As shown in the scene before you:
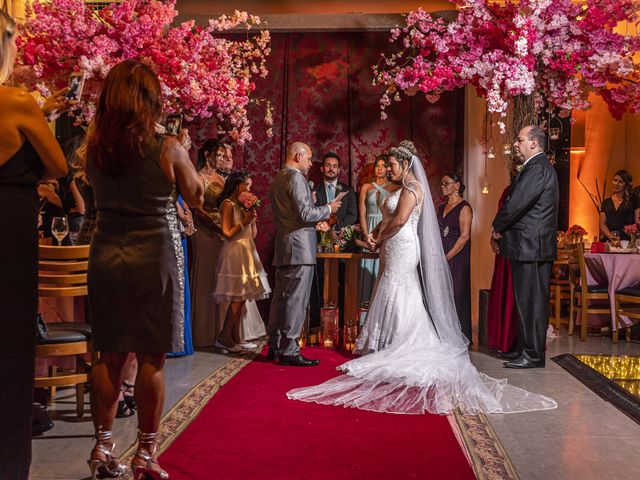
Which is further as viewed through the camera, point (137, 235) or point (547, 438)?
point (547, 438)

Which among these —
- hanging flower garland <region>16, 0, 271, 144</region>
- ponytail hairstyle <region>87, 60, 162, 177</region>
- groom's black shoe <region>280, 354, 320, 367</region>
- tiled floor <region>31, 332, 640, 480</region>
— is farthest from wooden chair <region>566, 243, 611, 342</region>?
ponytail hairstyle <region>87, 60, 162, 177</region>

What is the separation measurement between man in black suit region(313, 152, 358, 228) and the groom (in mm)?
1784

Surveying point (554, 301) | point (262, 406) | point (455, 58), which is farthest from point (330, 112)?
point (262, 406)

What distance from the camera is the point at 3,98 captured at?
7.69ft

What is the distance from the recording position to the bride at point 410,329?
479 centimetres

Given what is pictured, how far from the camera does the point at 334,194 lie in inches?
302

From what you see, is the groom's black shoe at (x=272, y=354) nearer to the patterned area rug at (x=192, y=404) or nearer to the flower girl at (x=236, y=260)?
the patterned area rug at (x=192, y=404)

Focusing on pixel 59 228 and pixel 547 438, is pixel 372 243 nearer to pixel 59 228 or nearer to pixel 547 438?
pixel 547 438

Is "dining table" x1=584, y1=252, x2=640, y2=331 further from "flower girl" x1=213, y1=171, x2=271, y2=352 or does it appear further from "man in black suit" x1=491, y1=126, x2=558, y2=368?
"flower girl" x1=213, y1=171, x2=271, y2=352

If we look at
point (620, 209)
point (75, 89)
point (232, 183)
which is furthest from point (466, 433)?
point (620, 209)

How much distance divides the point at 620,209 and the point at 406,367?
17.4 feet

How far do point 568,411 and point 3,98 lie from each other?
143 inches

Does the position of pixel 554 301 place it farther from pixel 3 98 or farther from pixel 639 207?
pixel 3 98

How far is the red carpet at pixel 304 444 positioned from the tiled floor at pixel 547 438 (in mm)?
334
